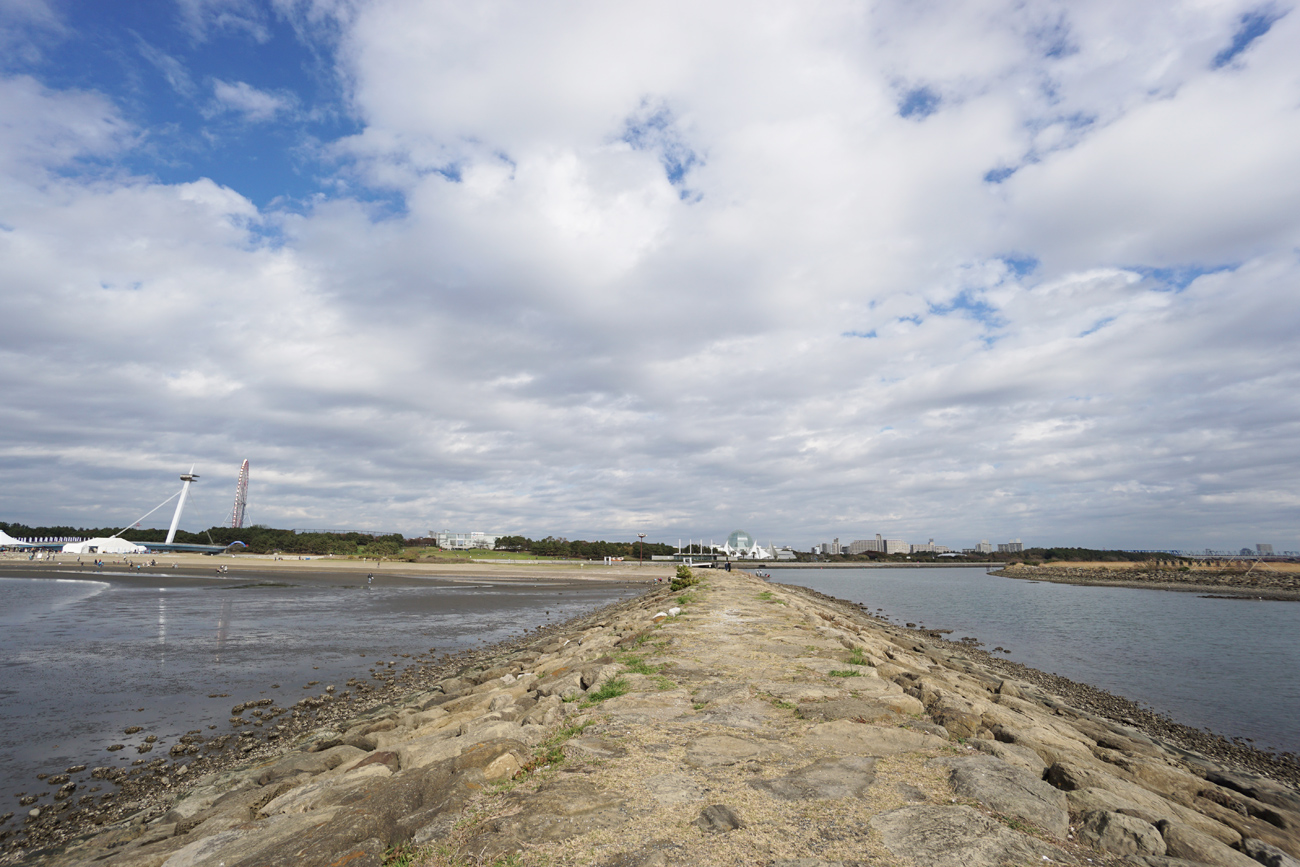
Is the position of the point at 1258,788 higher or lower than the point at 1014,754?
lower

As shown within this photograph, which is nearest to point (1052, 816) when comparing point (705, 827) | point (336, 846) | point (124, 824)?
point (705, 827)

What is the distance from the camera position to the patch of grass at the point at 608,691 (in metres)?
8.87

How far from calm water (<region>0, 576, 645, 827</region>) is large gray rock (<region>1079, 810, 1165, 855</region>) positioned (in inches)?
520

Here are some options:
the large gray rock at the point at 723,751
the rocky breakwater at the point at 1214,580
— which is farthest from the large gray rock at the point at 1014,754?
the rocky breakwater at the point at 1214,580

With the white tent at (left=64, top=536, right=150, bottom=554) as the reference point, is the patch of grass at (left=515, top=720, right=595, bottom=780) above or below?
below

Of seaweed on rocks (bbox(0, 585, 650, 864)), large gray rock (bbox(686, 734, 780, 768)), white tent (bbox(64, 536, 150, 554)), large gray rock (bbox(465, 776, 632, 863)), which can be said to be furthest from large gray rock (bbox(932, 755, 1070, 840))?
white tent (bbox(64, 536, 150, 554))

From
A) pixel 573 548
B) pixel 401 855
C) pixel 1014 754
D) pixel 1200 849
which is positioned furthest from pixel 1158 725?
pixel 573 548

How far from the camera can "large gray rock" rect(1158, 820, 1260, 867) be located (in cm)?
471

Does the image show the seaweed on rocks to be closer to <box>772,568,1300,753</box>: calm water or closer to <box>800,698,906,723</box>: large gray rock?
<box>800,698,906,723</box>: large gray rock

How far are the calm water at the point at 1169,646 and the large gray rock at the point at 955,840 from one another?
1502 cm

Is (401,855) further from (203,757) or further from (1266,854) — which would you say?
(203,757)

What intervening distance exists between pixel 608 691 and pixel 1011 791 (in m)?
5.60

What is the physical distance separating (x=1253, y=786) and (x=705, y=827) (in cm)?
1072

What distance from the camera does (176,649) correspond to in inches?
795
